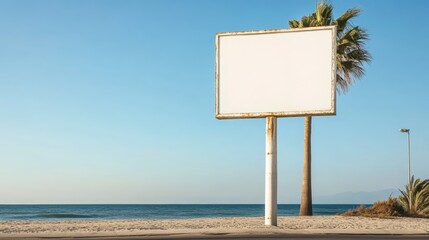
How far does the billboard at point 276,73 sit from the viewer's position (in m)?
23.6

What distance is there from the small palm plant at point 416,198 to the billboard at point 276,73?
15.6 meters

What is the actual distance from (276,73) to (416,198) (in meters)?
17.2

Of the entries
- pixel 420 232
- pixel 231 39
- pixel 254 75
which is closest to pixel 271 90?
pixel 254 75

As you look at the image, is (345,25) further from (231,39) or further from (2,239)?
(2,239)

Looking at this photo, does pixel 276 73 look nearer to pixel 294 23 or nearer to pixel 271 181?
pixel 271 181

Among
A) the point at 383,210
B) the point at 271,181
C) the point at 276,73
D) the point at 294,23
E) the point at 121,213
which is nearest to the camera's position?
the point at 271,181

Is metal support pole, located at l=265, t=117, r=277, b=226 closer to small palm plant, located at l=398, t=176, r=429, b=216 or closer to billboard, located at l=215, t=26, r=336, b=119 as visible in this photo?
billboard, located at l=215, t=26, r=336, b=119

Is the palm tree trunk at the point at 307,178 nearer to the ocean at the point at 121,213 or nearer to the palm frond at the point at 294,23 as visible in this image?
the palm frond at the point at 294,23

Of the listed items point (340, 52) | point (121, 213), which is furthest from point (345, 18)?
point (121, 213)

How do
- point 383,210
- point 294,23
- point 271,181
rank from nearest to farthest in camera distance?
point 271,181, point 383,210, point 294,23

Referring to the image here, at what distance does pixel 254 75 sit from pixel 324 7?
12.2m

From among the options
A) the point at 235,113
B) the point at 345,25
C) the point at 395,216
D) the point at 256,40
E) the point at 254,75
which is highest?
the point at 345,25

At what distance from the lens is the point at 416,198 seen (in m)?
36.4

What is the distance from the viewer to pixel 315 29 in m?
23.9
